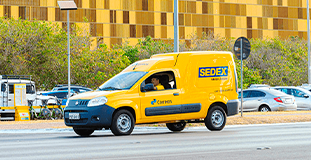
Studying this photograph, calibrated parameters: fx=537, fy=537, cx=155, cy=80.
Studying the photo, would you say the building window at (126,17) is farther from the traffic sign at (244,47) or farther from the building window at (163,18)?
the traffic sign at (244,47)

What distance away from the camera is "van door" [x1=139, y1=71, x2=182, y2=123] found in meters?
14.5

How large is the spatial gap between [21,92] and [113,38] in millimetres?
43593

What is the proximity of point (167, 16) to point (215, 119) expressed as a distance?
5800 cm

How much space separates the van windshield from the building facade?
1903 inches

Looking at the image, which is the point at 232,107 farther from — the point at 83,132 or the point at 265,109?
the point at 265,109

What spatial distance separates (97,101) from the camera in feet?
45.4

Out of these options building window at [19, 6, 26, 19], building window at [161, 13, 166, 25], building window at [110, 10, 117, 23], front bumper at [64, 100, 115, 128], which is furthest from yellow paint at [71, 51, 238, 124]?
building window at [161, 13, 166, 25]

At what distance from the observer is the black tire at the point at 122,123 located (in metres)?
13.9

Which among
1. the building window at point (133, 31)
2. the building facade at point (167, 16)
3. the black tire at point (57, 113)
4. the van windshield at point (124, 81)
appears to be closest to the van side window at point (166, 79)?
the van windshield at point (124, 81)

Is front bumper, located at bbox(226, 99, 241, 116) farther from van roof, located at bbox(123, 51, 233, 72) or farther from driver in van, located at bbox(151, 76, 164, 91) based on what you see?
driver in van, located at bbox(151, 76, 164, 91)

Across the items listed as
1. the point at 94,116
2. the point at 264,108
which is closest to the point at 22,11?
the point at 264,108

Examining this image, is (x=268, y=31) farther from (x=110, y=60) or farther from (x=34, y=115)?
(x=34, y=115)

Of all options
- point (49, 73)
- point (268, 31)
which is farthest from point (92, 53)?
point (268, 31)

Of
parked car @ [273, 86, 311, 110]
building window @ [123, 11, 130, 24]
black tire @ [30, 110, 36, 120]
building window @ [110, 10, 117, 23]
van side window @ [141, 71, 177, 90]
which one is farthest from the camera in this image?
building window @ [123, 11, 130, 24]
